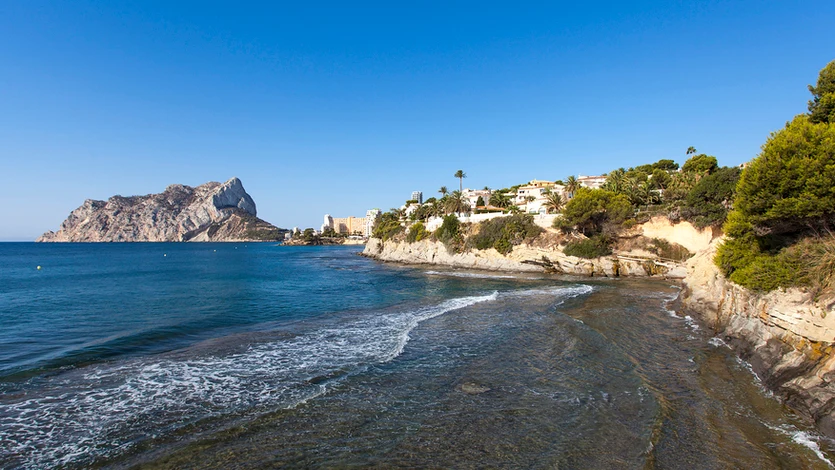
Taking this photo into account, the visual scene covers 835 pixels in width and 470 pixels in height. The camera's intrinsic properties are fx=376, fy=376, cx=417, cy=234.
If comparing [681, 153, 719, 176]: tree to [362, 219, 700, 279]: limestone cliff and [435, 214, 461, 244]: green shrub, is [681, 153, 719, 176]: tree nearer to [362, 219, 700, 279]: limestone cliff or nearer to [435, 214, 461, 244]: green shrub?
[362, 219, 700, 279]: limestone cliff

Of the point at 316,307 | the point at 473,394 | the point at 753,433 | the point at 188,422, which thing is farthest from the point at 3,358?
the point at 753,433

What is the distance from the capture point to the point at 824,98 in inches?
621

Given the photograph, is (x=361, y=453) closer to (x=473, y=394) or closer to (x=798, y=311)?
(x=473, y=394)

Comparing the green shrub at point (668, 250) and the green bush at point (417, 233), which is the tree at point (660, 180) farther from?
the green bush at point (417, 233)

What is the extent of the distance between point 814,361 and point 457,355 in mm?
9967

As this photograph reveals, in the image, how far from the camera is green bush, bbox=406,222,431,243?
65250mm

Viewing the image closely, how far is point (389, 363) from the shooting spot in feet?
43.5

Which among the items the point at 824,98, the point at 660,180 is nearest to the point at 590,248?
the point at 660,180

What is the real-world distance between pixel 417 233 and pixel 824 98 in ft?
178

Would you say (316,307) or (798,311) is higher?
(798,311)

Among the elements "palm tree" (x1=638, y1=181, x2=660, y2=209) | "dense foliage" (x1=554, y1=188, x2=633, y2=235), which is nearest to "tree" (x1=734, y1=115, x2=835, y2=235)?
"dense foliage" (x1=554, y1=188, x2=633, y2=235)

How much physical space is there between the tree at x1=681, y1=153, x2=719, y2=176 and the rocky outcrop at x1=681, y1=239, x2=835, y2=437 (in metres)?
48.8

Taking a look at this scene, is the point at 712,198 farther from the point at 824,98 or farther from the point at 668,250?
the point at 824,98

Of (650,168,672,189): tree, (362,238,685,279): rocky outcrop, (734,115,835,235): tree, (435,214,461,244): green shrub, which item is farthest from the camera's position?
(435,214,461,244): green shrub
